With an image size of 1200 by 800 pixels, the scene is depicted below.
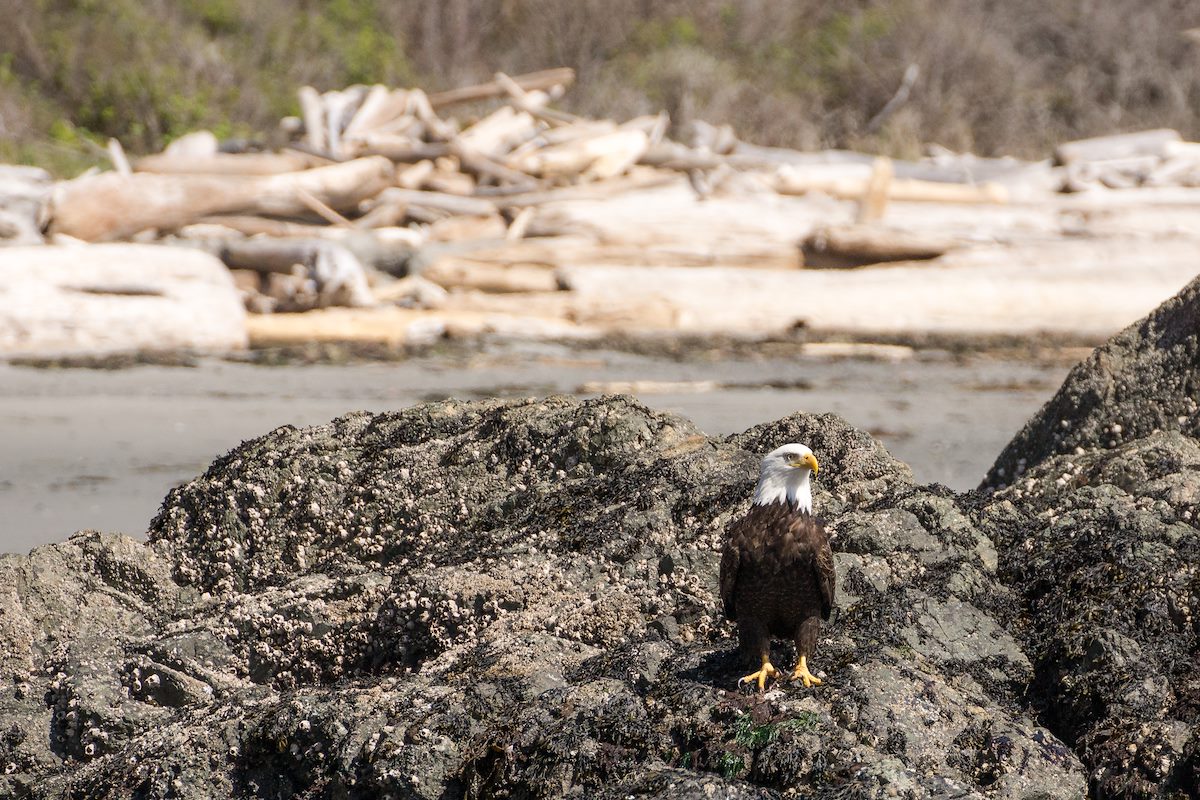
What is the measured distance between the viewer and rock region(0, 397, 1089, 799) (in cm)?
368

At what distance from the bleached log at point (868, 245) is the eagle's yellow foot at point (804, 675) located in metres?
13.2

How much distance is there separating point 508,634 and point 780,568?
3.28 feet

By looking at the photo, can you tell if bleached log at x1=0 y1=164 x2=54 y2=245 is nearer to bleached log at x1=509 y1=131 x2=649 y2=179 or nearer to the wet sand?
the wet sand

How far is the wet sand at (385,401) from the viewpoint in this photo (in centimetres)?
911

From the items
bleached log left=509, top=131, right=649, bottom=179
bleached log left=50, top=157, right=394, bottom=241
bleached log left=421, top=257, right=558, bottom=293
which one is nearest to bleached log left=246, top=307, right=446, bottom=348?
bleached log left=421, top=257, right=558, bottom=293

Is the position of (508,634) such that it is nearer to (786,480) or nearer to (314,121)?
(786,480)

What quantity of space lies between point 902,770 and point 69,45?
82.2ft

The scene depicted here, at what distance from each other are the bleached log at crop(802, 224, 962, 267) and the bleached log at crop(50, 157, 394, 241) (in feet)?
18.2

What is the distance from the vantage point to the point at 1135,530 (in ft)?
15.3

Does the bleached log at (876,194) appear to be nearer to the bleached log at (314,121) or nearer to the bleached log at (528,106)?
the bleached log at (528,106)

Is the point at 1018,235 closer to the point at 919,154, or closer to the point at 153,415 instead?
the point at 919,154

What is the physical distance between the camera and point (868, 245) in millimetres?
16562

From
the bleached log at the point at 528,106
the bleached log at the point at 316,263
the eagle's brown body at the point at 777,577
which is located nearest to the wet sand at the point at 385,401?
the bleached log at the point at 316,263

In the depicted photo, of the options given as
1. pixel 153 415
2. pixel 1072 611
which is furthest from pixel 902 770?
pixel 153 415
